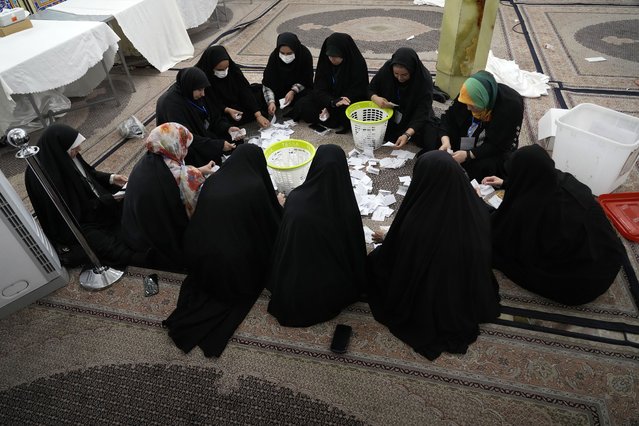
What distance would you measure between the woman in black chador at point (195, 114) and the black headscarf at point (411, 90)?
1.37m

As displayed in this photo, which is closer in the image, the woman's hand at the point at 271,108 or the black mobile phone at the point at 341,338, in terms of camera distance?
the black mobile phone at the point at 341,338

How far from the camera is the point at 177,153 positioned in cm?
240

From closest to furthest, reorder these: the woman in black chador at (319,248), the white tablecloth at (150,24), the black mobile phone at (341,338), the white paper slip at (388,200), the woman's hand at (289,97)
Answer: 1. the woman in black chador at (319,248)
2. the black mobile phone at (341,338)
3. the white paper slip at (388,200)
4. the woman's hand at (289,97)
5. the white tablecloth at (150,24)

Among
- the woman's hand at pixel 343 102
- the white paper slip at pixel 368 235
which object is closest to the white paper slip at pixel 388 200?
the white paper slip at pixel 368 235

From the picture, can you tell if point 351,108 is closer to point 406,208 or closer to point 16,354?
point 406,208

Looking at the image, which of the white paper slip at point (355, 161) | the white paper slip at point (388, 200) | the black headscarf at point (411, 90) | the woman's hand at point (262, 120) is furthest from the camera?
the woman's hand at point (262, 120)

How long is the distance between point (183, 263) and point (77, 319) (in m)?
0.65

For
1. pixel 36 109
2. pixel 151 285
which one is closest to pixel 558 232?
pixel 151 285

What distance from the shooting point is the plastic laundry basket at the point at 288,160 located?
9.29 feet

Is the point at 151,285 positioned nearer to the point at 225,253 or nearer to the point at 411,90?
the point at 225,253

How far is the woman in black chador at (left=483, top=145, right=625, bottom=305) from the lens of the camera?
6.49 ft

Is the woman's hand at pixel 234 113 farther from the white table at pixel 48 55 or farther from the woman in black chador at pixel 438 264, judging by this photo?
the woman in black chador at pixel 438 264

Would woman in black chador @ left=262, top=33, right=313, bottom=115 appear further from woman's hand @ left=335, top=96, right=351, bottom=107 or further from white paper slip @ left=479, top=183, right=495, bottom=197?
white paper slip @ left=479, top=183, right=495, bottom=197

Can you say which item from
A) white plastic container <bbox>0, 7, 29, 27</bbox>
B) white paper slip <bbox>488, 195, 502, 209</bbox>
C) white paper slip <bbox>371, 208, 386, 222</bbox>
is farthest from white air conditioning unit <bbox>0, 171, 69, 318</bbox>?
white plastic container <bbox>0, 7, 29, 27</bbox>
